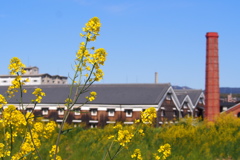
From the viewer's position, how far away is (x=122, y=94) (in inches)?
1793

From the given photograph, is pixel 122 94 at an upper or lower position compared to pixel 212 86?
lower

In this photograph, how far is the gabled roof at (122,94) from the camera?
43250 millimetres

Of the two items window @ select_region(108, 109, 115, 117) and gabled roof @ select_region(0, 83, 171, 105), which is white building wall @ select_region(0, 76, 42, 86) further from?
window @ select_region(108, 109, 115, 117)

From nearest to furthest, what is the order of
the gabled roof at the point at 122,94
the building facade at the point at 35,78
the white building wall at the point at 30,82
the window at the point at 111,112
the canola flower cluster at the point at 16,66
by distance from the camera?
the canola flower cluster at the point at 16,66, the gabled roof at the point at 122,94, the window at the point at 111,112, the building facade at the point at 35,78, the white building wall at the point at 30,82

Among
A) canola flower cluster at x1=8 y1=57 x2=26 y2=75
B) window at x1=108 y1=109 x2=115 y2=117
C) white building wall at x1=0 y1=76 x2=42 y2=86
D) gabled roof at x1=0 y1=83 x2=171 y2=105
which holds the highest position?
white building wall at x1=0 y1=76 x2=42 y2=86

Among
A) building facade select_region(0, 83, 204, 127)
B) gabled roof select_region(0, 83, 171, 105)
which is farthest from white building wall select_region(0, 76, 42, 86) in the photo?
building facade select_region(0, 83, 204, 127)

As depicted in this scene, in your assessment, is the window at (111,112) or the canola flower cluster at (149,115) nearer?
the canola flower cluster at (149,115)

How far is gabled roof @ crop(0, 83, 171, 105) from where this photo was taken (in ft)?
142

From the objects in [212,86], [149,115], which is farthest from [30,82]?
[149,115]

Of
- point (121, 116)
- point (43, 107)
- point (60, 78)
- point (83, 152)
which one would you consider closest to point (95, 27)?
point (83, 152)

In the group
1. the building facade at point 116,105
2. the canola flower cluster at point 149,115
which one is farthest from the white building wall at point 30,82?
the canola flower cluster at point 149,115

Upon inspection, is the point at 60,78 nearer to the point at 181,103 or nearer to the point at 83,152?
the point at 181,103

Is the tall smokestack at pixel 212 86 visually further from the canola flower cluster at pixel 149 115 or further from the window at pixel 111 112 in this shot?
the canola flower cluster at pixel 149 115

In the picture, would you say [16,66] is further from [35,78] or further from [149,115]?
[35,78]
